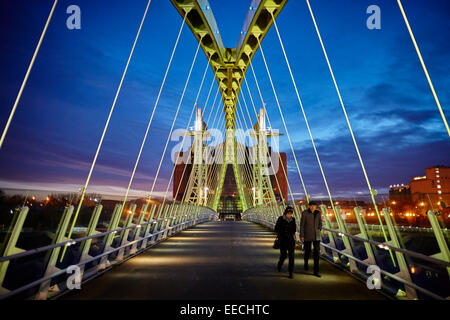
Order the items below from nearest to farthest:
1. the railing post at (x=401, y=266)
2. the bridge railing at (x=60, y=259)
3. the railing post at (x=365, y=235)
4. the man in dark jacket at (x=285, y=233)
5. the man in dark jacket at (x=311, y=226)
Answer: the bridge railing at (x=60, y=259)
the railing post at (x=401, y=266)
the railing post at (x=365, y=235)
the man in dark jacket at (x=311, y=226)
the man in dark jacket at (x=285, y=233)

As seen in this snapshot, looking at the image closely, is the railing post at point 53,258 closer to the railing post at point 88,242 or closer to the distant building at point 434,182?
the railing post at point 88,242

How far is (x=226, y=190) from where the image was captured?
88500mm

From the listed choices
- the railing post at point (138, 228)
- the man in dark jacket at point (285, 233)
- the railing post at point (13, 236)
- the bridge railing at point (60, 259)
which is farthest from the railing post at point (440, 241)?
the railing post at point (138, 228)

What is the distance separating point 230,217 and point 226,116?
5395 cm

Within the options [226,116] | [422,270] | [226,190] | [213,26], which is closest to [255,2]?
[213,26]

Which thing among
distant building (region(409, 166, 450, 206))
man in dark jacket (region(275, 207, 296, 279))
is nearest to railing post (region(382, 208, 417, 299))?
man in dark jacket (region(275, 207, 296, 279))

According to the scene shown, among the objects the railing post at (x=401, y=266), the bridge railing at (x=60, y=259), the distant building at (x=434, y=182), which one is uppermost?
the distant building at (x=434, y=182)

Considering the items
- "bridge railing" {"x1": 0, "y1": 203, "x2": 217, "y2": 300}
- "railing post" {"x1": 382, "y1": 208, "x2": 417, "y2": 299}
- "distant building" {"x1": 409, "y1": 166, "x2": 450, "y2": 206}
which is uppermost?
"distant building" {"x1": 409, "y1": 166, "x2": 450, "y2": 206}

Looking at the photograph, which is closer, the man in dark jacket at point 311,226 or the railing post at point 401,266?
the railing post at point 401,266

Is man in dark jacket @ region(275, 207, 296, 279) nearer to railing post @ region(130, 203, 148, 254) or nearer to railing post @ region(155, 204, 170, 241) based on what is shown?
railing post @ region(130, 203, 148, 254)

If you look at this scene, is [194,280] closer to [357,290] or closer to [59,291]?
Result: [59,291]

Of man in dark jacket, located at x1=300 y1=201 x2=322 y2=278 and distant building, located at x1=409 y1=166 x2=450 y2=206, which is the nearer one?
man in dark jacket, located at x1=300 y1=201 x2=322 y2=278

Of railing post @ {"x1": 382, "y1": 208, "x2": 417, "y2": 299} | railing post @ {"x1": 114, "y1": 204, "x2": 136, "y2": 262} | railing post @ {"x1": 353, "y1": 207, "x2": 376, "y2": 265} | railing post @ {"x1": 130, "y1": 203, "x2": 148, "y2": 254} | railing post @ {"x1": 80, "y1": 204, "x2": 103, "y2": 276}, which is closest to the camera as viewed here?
railing post @ {"x1": 382, "y1": 208, "x2": 417, "y2": 299}

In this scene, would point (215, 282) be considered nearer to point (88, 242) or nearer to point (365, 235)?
point (88, 242)
